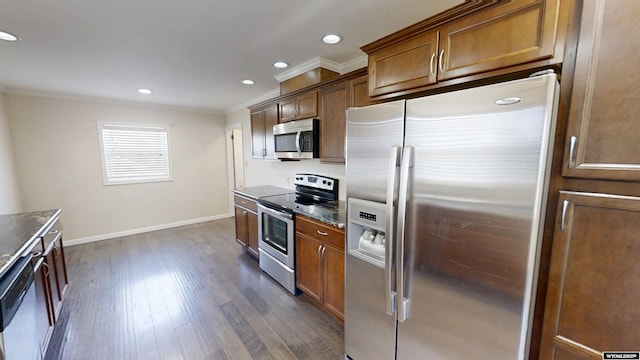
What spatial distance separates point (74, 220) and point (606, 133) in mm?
6130

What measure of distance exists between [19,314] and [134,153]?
3.93 m

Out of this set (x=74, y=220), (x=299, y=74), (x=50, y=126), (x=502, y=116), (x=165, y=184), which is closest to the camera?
(x=502, y=116)

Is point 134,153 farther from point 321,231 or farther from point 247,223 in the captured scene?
point 321,231

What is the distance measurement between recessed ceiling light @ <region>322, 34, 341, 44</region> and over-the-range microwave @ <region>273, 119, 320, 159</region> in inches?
29.6

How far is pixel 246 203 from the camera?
352cm

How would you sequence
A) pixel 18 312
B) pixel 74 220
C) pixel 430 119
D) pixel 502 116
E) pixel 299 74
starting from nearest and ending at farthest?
1. pixel 502 116
2. pixel 430 119
3. pixel 18 312
4. pixel 299 74
5. pixel 74 220

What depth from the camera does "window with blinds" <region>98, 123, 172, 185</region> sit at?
4367 mm

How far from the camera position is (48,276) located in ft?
6.47

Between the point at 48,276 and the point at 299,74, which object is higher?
the point at 299,74

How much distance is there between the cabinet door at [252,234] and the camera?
334 centimetres

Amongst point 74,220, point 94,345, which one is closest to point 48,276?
point 94,345

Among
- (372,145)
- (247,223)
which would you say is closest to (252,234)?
(247,223)

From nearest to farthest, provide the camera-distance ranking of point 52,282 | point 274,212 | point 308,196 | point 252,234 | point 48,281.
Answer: point 48,281 < point 52,282 < point 274,212 < point 308,196 < point 252,234

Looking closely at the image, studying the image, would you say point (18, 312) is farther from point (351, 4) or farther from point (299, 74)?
point (299, 74)
